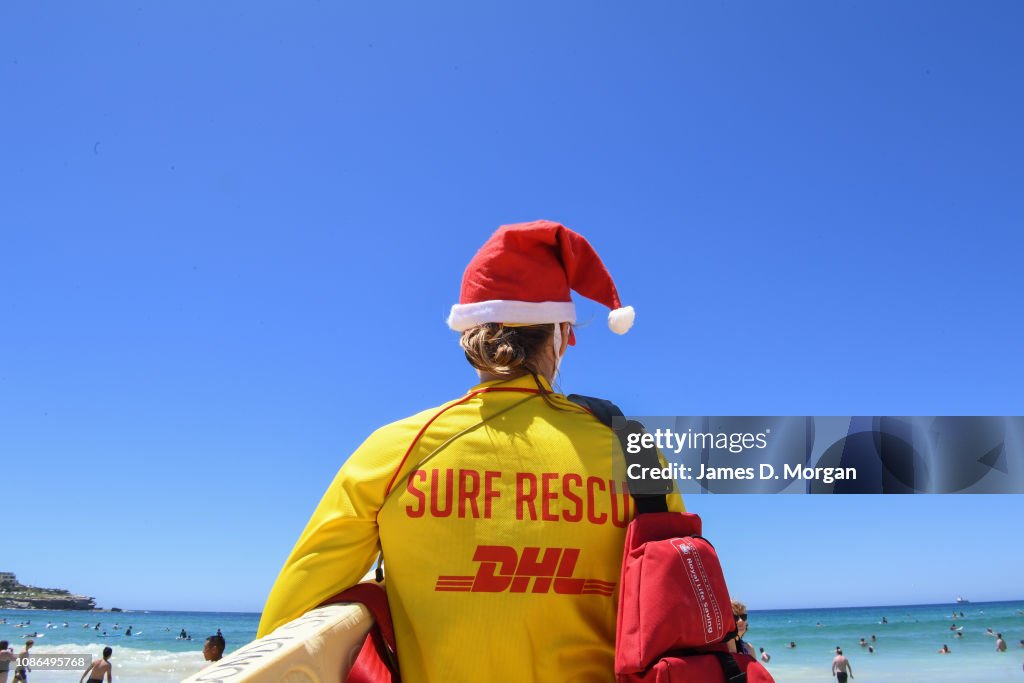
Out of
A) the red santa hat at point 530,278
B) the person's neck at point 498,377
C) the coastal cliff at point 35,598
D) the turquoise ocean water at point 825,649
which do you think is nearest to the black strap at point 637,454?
the person's neck at point 498,377

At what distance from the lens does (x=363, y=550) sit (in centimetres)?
147

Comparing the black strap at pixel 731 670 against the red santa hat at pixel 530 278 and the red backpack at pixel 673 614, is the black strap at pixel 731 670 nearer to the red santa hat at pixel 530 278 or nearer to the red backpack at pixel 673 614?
the red backpack at pixel 673 614

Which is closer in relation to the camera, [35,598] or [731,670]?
[731,670]

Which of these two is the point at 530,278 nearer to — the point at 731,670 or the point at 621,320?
the point at 621,320

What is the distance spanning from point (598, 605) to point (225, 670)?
2.27ft

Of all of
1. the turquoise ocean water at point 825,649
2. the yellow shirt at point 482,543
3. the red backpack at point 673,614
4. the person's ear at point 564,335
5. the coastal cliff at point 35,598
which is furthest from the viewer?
the coastal cliff at point 35,598

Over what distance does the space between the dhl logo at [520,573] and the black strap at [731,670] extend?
0.90ft

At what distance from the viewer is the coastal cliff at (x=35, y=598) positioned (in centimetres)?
7150

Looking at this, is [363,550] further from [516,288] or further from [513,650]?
[516,288]

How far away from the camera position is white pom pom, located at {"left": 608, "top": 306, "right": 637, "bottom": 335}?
5.91ft

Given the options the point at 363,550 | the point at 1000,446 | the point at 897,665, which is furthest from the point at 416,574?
the point at 897,665

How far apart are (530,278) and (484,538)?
62 cm

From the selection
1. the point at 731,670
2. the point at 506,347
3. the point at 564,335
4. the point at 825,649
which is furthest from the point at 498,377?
the point at 825,649

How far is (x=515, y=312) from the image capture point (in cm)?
170
